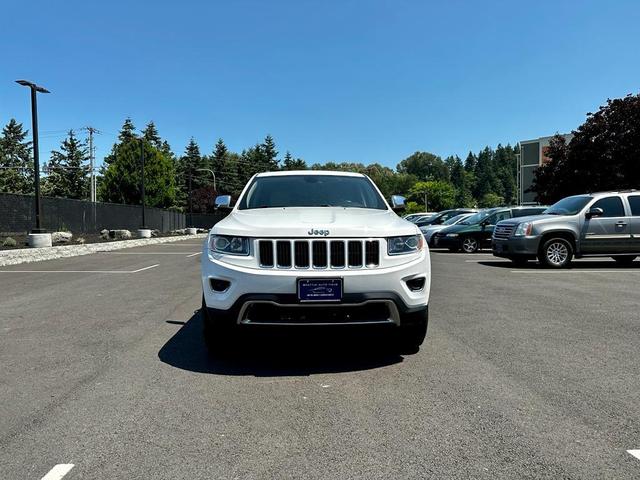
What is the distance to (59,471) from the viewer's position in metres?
2.71

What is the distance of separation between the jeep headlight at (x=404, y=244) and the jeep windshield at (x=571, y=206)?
9.85m

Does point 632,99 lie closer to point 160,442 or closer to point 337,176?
point 337,176

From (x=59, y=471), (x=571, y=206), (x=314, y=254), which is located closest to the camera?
(x=59, y=471)

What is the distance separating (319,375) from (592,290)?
22.0 feet

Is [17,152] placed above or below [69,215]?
Answer: above

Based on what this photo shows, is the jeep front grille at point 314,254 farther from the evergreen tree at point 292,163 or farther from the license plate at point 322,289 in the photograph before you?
the evergreen tree at point 292,163

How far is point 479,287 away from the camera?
31.3ft

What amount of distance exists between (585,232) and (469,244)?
6.84m

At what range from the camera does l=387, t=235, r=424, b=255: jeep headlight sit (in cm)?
443

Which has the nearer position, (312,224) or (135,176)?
(312,224)

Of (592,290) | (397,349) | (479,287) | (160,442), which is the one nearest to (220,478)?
(160,442)

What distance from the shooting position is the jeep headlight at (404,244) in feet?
14.5

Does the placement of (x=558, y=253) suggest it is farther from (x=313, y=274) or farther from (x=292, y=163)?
(x=292, y=163)

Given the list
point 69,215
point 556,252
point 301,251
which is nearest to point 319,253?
point 301,251
